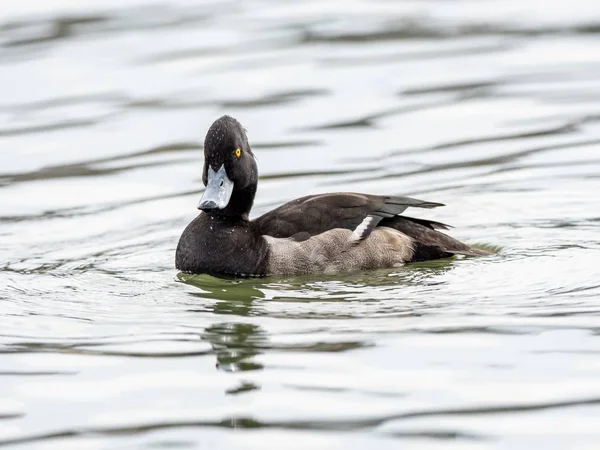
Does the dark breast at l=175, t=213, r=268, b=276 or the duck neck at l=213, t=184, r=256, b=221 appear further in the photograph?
the duck neck at l=213, t=184, r=256, b=221

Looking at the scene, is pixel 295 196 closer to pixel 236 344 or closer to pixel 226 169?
pixel 226 169

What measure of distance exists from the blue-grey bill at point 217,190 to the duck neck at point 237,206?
153 millimetres

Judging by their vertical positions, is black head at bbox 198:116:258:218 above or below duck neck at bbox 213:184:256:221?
above

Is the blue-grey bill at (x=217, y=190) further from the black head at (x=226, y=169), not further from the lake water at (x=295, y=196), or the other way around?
the lake water at (x=295, y=196)

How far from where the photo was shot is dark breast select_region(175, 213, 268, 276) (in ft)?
31.0

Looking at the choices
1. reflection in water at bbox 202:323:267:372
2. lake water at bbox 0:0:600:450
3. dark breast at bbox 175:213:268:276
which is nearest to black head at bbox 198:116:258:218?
dark breast at bbox 175:213:268:276

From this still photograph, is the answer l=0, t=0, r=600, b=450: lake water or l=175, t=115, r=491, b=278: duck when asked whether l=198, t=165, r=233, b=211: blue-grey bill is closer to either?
l=175, t=115, r=491, b=278: duck

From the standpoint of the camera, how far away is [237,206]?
9812 mm

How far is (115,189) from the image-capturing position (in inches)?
479

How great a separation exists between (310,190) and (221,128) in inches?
100

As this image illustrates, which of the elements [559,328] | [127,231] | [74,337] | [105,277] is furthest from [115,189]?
[559,328]

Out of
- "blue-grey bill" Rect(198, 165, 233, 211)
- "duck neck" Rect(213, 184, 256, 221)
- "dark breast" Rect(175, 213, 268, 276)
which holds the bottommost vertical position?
"dark breast" Rect(175, 213, 268, 276)

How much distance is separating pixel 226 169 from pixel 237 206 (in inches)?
13.5

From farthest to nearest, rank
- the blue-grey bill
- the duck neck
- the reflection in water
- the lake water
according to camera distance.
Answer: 1. the duck neck
2. the blue-grey bill
3. the reflection in water
4. the lake water
